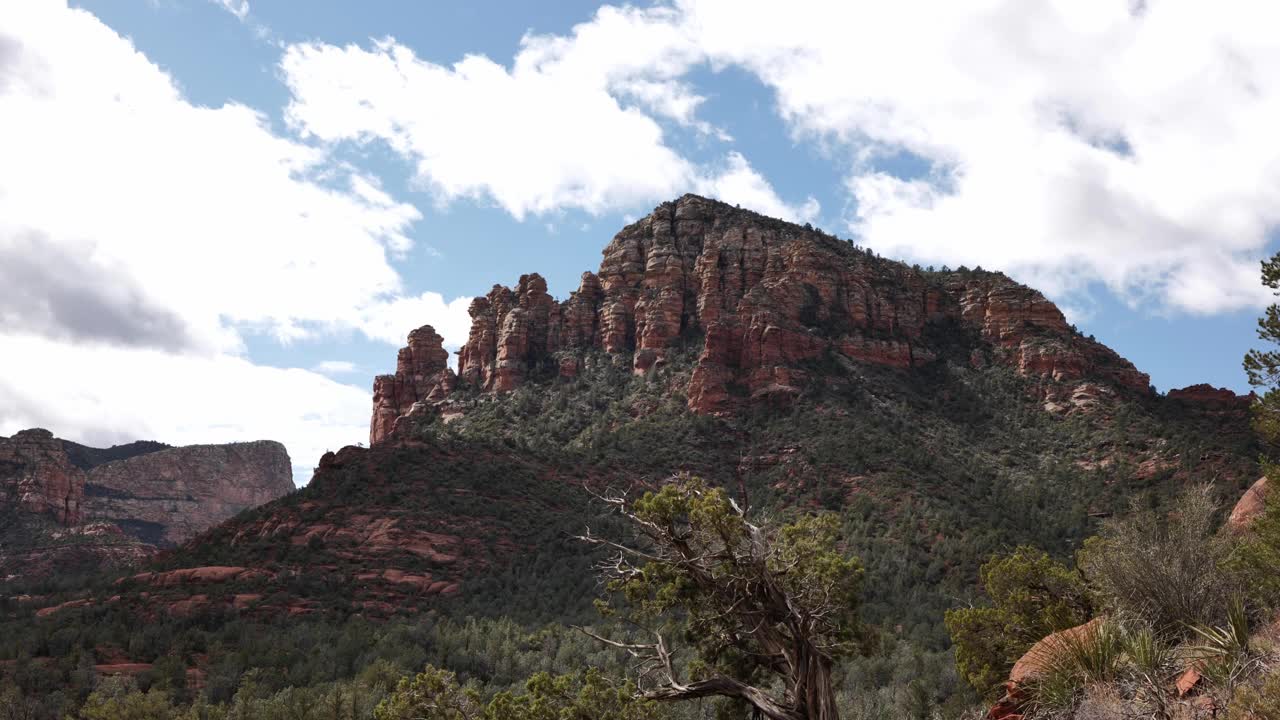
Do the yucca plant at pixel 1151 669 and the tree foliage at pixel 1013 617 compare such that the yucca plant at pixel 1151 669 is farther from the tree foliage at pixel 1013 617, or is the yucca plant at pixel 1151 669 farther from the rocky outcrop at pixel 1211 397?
the rocky outcrop at pixel 1211 397

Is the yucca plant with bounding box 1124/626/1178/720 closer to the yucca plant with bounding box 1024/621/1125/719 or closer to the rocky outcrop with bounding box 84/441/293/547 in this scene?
the yucca plant with bounding box 1024/621/1125/719

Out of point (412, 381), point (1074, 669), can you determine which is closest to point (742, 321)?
point (412, 381)

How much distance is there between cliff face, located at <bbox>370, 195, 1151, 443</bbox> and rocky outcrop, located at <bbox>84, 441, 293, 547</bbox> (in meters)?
77.1

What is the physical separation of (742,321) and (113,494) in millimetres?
121999

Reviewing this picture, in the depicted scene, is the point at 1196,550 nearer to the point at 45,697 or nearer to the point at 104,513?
the point at 45,697

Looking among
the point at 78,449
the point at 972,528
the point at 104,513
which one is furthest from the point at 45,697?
the point at 78,449

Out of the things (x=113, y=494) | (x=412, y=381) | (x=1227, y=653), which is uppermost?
(x=412, y=381)

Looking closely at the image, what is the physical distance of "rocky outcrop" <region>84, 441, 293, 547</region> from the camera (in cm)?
14175

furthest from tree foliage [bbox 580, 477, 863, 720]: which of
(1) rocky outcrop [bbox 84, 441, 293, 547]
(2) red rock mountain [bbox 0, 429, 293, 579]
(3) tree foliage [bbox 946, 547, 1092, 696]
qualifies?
(1) rocky outcrop [bbox 84, 441, 293, 547]

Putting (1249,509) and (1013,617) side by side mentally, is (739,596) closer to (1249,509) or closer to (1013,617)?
(1013,617)

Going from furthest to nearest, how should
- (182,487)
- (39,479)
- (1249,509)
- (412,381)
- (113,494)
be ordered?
1. (182,487)
2. (113,494)
3. (39,479)
4. (412,381)
5. (1249,509)

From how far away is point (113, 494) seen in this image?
14200 centimetres

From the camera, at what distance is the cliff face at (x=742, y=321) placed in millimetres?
75062

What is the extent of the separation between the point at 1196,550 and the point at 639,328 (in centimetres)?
7335
